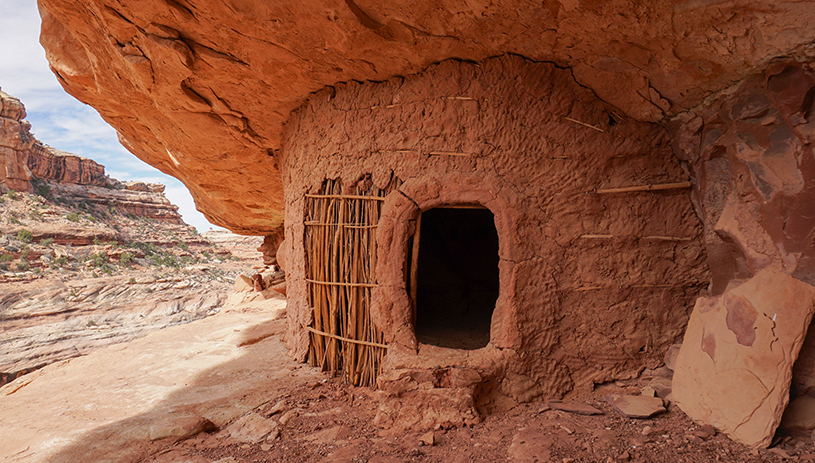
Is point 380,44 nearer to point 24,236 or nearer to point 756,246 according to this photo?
point 756,246

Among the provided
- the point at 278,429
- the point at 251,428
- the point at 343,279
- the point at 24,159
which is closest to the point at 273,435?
the point at 278,429

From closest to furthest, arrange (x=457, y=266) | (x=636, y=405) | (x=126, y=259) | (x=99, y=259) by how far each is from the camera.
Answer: (x=636, y=405) → (x=457, y=266) → (x=99, y=259) → (x=126, y=259)

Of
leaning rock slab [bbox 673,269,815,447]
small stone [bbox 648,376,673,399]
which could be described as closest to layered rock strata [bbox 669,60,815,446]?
leaning rock slab [bbox 673,269,815,447]

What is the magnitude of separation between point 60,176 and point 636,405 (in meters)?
32.2

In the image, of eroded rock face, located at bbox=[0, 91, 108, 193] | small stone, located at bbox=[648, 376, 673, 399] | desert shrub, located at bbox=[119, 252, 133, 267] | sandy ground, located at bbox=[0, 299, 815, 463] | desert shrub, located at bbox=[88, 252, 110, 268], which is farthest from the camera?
eroded rock face, located at bbox=[0, 91, 108, 193]

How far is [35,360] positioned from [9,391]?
926 cm

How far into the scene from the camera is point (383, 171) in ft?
11.8

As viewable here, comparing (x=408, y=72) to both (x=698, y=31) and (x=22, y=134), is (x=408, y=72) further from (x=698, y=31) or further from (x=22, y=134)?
(x=22, y=134)

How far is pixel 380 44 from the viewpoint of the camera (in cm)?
324

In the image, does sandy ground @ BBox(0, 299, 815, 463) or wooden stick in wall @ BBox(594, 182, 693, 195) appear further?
wooden stick in wall @ BBox(594, 182, 693, 195)

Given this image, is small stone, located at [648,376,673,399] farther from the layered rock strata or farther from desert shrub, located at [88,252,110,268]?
desert shrub, located at [88,252,110,268]

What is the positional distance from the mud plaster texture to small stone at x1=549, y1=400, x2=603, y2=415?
0.10m

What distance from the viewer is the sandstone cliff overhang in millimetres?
2545

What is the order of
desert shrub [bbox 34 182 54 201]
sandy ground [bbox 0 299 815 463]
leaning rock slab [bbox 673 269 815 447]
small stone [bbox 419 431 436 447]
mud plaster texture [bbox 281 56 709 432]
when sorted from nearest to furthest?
leaning rock slab [bbox 673 269 815 447], sandy ground [bbox 0 299 815 463], small stone [bbox 419 431 436 447], mud plaster texture [bbox 281 56 709 432], desert shrub [bbox 34 182 54 201]
